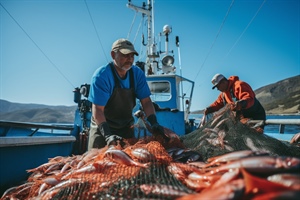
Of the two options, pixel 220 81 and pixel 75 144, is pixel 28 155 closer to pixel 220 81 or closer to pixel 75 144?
pixel 75 144

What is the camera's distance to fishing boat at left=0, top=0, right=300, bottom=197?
134 inches

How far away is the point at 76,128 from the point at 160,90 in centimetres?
408

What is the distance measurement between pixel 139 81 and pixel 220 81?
2.63m

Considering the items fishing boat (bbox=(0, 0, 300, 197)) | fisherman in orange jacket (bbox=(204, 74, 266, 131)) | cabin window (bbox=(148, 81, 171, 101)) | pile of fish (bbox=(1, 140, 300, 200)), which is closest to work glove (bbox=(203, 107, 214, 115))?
fisherman in orange jacket (bbox=(204, 74, 266, 131))

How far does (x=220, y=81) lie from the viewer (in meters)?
5.51

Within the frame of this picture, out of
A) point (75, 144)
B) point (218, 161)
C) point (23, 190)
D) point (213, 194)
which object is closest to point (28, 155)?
point (23, 190)

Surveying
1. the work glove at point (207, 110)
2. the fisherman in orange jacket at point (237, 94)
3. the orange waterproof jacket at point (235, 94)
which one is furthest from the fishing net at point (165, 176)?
the work glove at point (207, 110)

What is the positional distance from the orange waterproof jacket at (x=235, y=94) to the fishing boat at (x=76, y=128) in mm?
987

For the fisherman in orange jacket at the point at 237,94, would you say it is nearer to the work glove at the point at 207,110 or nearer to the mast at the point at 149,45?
the work glove at the point at 207,110

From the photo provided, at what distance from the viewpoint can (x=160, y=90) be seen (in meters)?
9.19

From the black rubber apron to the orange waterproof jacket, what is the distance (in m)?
2.60

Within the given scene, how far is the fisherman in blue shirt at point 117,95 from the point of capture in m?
3.32

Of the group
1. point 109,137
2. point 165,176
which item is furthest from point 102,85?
point 165,176

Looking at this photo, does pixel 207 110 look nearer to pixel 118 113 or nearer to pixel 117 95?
pixel 118 113
